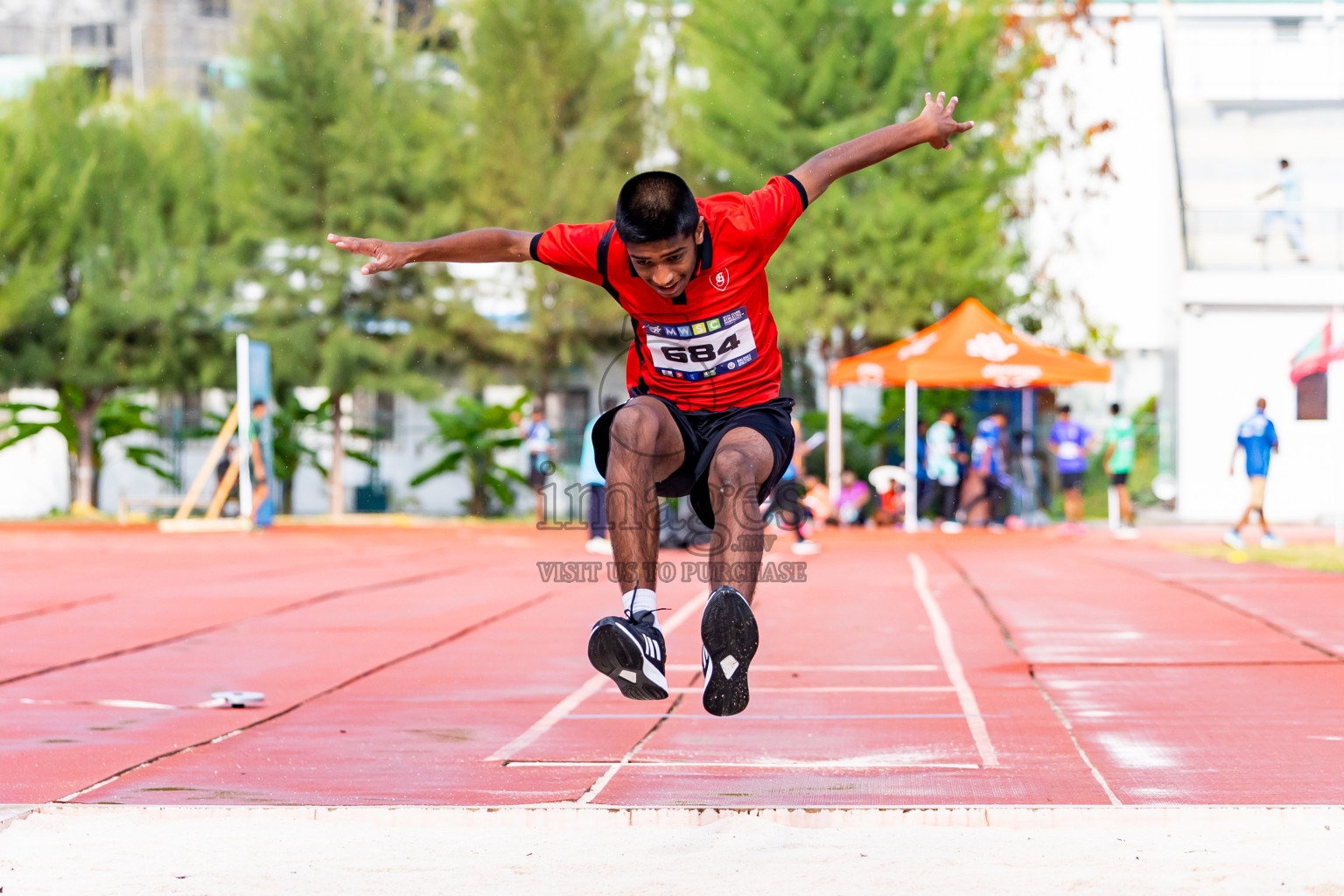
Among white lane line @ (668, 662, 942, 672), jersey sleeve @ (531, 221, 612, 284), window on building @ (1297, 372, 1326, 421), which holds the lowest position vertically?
white lane line @ (668, 662, 942, 672)

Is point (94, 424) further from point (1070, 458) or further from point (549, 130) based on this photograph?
point (1070, 458)

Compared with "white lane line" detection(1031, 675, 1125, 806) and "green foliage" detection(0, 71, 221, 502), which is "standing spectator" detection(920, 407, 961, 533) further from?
"white lane line" detection(1031, 675, 1125, 806)

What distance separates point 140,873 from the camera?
4539mm

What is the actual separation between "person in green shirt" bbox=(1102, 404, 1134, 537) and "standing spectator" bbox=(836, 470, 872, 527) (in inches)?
137

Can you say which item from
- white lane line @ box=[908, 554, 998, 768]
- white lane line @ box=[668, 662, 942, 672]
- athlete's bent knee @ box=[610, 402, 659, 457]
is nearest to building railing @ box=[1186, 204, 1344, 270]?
white lane line @ box=[908, 554, 998, 768]

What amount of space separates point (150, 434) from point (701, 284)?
26597 mm

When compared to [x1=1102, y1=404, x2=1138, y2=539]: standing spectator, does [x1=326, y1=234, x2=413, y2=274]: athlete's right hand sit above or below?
above

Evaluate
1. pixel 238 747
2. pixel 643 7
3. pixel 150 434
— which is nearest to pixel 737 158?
pixel 643 7

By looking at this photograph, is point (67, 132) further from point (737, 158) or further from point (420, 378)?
point (737, 158)

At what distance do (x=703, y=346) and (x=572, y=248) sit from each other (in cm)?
53

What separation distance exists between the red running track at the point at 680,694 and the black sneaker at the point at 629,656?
1.34 feet

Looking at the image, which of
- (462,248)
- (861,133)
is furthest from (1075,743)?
(861,133)

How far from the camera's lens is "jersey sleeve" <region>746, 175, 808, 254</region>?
5.31m

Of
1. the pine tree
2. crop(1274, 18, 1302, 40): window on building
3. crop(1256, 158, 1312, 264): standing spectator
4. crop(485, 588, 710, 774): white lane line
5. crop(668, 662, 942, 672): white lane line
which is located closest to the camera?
crop(485, 588, 710, 774): white lane line
